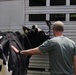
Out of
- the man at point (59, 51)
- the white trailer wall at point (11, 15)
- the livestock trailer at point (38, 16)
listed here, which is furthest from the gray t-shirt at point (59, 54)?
the white trailer wall at point (11, 15)

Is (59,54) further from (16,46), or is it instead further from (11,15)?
(11,15)

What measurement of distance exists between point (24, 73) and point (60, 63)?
170 centimetres

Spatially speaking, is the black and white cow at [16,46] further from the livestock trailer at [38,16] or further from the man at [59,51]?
the livestock trailer at [38,16]

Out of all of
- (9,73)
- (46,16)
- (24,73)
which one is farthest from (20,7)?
(9,73)

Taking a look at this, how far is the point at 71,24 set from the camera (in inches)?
272

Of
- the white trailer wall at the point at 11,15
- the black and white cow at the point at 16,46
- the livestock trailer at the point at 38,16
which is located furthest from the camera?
the white trailer wall at the point at 11,15

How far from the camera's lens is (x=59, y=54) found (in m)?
3.89

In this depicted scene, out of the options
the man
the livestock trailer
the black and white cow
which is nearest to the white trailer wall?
the livestock trailer

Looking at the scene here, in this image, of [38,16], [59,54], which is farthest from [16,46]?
[38,16]

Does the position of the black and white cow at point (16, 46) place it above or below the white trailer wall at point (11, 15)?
below

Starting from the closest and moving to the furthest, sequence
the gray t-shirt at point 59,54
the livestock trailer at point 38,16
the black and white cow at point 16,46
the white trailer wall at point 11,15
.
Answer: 1. the gray t-shirt at point 59,54
2. the black and white cow at point 16,46
3. the livestock trailer at point 38,16
4. the white trailer wall at point 11,15

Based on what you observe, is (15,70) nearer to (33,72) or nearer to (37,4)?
(33,72)

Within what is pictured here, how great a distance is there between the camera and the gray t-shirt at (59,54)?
3873mm

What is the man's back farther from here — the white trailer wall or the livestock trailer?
the white trailer wall
